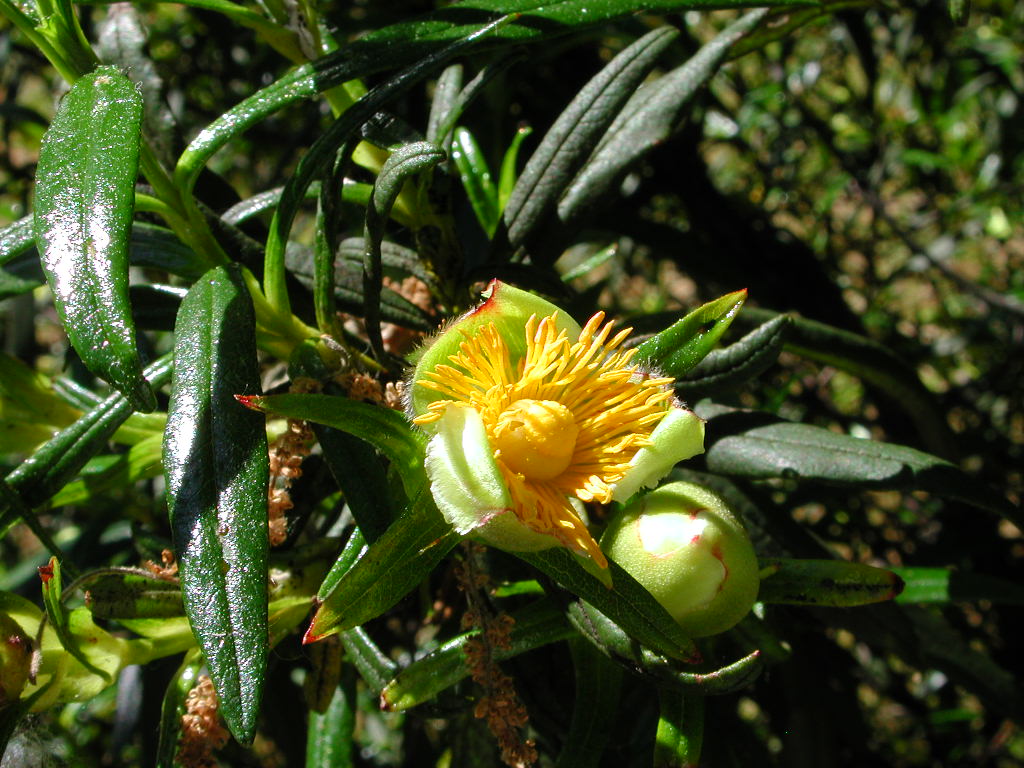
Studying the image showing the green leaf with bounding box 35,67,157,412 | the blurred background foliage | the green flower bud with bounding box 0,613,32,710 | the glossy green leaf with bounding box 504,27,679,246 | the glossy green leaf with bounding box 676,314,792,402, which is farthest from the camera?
the blurred background foliage

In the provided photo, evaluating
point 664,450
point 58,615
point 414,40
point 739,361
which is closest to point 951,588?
point 739,361

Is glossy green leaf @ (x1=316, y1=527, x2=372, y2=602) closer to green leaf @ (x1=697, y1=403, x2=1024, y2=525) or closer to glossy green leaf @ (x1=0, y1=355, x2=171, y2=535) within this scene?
glossy green leaf @ (x1=0, y1=355, x2=171, y2=535)

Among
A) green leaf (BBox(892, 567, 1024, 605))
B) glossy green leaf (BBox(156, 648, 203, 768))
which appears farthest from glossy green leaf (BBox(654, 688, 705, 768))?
green leaf (BBox(892, 567, 1024, 605))

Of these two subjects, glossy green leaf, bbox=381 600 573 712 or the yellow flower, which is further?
glossy green leaf, bbox=381 600 573 712

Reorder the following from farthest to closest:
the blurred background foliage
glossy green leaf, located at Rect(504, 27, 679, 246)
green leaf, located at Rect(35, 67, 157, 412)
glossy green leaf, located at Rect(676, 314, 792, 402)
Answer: the blurred background foliage < glossy green leaf, located at Rect(504, 27, 679, 246) < glossy green leaf, located at Rect(676, 314, 792, 402) < green leaf, located at Rect(35, 67, 157, 412)

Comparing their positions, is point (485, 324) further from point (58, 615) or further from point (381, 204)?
point (58, 615)

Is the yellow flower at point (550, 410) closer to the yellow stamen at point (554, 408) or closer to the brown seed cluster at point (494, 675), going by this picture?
the yellow stamen at point (554, 408)
